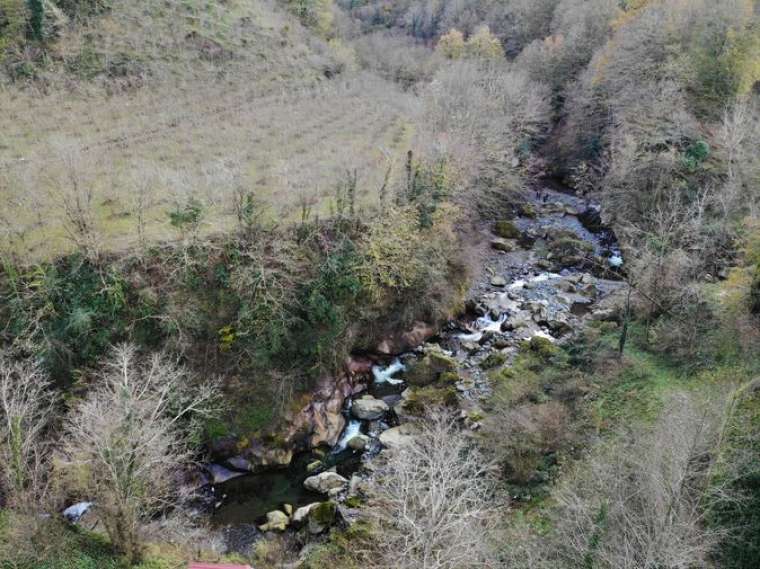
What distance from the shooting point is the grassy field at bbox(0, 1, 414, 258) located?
2609 centimetres

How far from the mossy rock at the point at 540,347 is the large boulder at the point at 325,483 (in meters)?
13.3

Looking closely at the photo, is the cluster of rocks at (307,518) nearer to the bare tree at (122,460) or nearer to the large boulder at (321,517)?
the large boulder at (321,517)

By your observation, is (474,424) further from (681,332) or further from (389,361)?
(681,332)

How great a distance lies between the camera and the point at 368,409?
26375mm

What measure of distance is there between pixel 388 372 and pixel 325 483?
27.5ft

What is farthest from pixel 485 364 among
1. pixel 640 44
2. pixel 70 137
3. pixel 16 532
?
pixel 640 44

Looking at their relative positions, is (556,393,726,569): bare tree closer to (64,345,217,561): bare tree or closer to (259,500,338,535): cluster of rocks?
(259,500,338,535): cluster of rocks

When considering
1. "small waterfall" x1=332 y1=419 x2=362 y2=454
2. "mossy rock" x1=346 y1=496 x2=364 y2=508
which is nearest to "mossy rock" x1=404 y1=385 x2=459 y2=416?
"small waterfall" x1=332 y1=419 x2=362 y2=454

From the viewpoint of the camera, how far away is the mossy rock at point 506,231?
43.9m

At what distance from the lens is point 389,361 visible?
30.1 m

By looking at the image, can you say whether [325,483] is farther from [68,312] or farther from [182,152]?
[182,152]

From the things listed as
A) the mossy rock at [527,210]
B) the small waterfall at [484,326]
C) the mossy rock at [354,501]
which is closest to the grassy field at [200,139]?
the small waterfall at [484,326]

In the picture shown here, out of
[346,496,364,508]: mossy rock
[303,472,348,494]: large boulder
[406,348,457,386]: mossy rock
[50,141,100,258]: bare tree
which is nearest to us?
[346,496,364,508]: mossy rock

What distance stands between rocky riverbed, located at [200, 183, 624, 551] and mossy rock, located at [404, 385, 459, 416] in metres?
0.08
